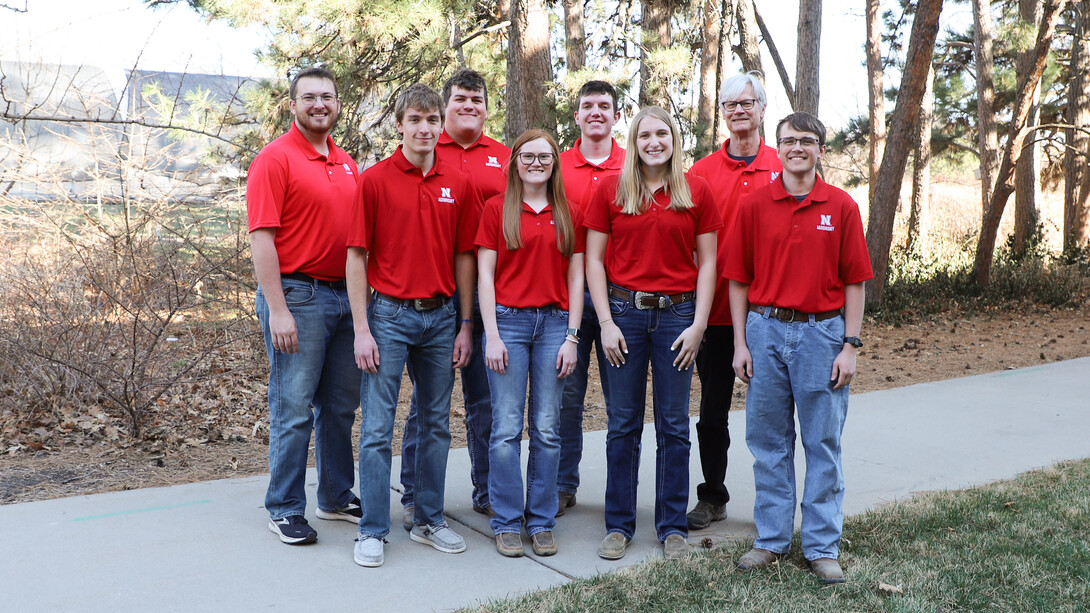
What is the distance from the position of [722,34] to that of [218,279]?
9560 mm

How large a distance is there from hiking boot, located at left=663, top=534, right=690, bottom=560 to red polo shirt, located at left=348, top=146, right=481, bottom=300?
4.98 feet

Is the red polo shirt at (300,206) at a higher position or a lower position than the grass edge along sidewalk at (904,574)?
higher

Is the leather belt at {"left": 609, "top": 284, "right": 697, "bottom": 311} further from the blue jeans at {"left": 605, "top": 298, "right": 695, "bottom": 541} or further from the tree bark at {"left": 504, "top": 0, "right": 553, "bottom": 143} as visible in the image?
the tree bark at {"left": 504, "top": 0, "right": 553, "bottom": 143}

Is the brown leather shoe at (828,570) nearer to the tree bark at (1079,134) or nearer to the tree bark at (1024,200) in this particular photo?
the tree bark at (1024,200)

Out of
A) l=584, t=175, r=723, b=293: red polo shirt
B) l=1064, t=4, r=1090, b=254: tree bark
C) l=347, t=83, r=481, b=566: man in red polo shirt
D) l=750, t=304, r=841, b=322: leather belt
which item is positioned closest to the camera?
l=750, t=304, r=841, b=322: leather belt

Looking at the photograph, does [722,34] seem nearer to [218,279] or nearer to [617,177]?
[218,279]

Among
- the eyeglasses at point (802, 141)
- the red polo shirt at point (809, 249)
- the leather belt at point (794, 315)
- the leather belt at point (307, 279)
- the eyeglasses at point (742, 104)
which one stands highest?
the eyeglasses at point (742, 104)

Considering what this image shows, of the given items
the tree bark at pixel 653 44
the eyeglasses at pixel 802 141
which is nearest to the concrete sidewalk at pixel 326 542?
the eyeglasses at pixel 802 141

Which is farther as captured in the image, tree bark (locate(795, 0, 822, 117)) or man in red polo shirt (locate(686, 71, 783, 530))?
tree bark (locate(795, 0, 822, 117))

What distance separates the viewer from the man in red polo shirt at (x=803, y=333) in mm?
3736

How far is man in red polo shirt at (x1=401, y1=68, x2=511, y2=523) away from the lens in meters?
4.32

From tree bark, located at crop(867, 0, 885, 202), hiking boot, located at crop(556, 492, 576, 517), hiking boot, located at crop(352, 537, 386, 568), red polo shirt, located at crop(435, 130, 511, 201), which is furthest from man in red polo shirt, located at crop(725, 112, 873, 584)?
tree bark, located at crop(867, 0, 885, 202)

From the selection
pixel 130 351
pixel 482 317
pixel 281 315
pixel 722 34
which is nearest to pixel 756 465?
pixel 482 317

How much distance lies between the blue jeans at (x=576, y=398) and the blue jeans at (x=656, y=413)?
13 cm
